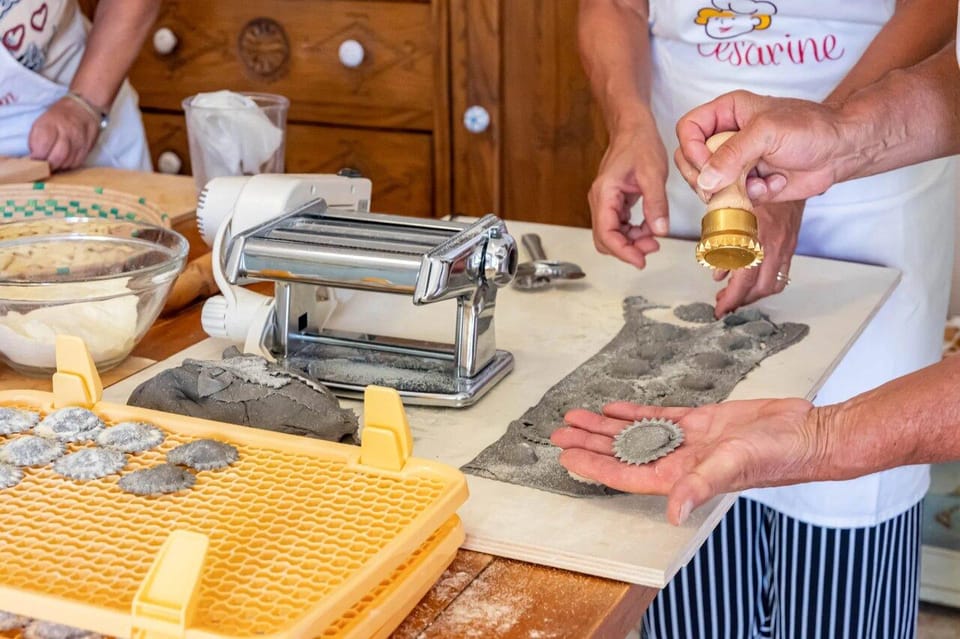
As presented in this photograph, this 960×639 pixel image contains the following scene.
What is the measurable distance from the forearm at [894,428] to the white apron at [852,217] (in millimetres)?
505

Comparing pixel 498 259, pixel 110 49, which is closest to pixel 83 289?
pixel 498 259

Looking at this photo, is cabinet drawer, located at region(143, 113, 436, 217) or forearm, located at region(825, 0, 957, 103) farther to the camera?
cabinet drawer, located at region(143, 113, 436, 217)

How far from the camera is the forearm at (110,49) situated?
179 centimetres

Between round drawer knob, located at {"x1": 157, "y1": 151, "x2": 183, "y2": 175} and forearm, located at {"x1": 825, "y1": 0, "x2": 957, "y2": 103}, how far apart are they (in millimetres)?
1932

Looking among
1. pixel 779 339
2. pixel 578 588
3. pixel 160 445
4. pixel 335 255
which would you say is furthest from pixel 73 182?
pixel 578 588

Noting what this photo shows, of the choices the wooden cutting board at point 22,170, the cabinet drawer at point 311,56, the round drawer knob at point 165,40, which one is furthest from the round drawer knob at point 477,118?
the wooden cutting board at point 22,170

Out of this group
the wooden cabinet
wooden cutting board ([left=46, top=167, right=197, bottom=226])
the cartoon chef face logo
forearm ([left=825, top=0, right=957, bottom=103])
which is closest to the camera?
forearm ([left=825, top=0, right=957, bottom=103])

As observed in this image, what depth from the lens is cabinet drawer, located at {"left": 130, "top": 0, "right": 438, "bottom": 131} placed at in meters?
2.54

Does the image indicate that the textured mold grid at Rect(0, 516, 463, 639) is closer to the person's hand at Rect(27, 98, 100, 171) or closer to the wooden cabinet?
the person's hand at Rect(27, 98, 100, 171)

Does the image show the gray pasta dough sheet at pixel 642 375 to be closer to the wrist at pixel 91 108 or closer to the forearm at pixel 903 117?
the forearm at pixel 903 117

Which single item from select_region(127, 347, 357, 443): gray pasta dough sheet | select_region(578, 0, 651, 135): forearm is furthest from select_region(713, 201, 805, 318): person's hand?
select_region(127, 347, 357, 443): gray pasta dough sheet

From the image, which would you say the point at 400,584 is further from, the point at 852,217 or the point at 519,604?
the point at 852,217

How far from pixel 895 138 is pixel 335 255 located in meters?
0.57

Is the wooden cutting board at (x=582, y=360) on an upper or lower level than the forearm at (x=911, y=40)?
lower
